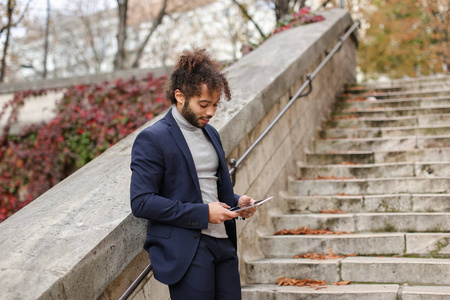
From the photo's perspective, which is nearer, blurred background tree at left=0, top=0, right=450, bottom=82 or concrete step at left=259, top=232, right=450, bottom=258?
concrete step at left=259, top=232, right=450, bottom=258

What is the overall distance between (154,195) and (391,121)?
16.8ft

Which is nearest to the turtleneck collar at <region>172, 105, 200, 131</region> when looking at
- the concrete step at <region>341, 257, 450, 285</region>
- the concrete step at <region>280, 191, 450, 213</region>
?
the concrete step at <region>341, 257, 450, 285</region>

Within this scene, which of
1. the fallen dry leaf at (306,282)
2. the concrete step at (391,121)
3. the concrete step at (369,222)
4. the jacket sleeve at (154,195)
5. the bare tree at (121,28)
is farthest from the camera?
the bare tree at (121,28)

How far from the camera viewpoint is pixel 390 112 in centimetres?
697

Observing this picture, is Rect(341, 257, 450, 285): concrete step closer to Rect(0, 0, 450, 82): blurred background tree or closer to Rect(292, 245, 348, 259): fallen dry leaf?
Rect(292, 245, 348, 259): fallen dry leaf

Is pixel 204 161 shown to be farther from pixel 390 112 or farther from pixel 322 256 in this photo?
pixel 390 112

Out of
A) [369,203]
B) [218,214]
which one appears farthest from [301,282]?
[218,214]

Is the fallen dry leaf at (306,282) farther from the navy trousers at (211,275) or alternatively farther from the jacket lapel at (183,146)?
the jacket lapel at (183,146)

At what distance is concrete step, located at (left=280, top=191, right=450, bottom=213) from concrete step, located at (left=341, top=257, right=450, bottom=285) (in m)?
0.83

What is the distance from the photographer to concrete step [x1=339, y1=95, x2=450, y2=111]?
7.04m

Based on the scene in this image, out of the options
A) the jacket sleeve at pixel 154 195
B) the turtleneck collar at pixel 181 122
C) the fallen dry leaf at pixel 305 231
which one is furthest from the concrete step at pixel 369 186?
the jacket sleeve at pixel 154 195

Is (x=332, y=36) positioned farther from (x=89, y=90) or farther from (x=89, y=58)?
(x=89, y=58)

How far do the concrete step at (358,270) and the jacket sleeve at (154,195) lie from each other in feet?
6.38

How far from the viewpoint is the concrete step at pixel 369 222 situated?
165 inches
